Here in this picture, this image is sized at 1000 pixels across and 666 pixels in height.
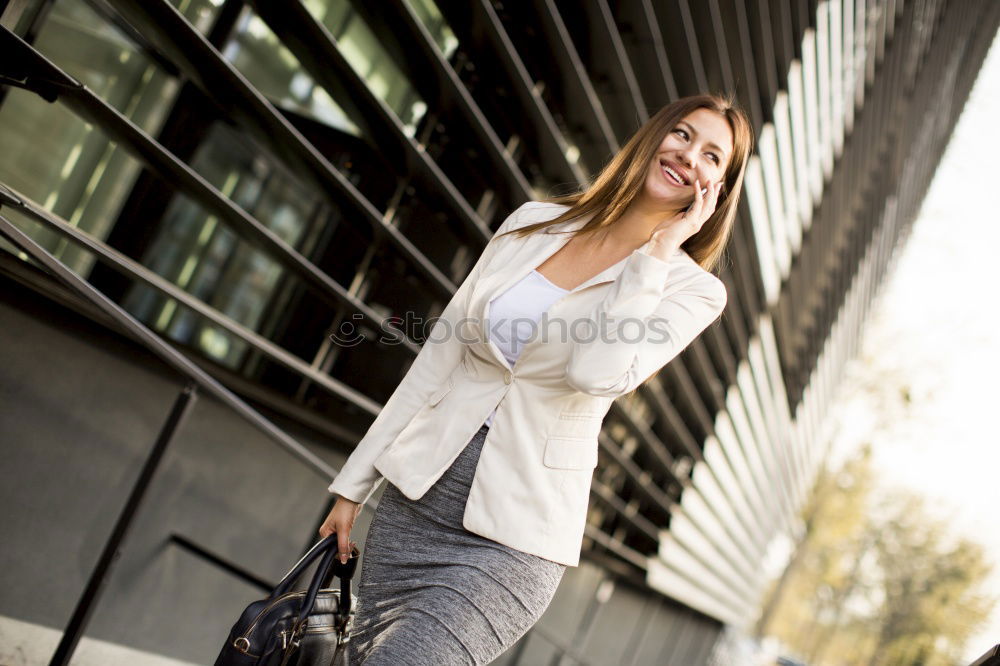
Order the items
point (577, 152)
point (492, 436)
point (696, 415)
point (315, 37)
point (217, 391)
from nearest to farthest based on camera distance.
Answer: point (492, 436) → point (217, 391) → point (315, 37) → point (577, 152) → point (696, 415)

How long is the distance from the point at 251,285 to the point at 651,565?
6913 millimetres

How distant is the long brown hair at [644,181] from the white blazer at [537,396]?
140 millimetres

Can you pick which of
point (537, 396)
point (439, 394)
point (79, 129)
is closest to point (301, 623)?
point (439, 394)

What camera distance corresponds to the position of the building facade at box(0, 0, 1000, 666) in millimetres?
3043

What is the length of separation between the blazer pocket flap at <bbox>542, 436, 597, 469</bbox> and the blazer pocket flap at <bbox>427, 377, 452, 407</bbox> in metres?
0.30

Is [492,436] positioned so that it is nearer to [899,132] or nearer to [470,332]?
[470,332]

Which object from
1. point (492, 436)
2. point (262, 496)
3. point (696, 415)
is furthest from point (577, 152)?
point (696, 415)

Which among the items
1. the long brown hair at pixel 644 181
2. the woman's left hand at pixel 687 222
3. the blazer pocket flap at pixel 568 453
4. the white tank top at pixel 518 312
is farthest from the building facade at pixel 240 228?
the blazer pocket flap at pixel 568 453

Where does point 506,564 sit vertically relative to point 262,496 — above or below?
above

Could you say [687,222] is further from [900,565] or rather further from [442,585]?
[900,565]

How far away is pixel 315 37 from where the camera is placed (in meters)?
3.43

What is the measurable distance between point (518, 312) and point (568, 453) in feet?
1.18

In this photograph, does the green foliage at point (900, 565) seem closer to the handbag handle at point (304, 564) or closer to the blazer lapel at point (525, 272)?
the blazer lapel at point (525, 272)

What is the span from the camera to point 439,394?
7.09ft
